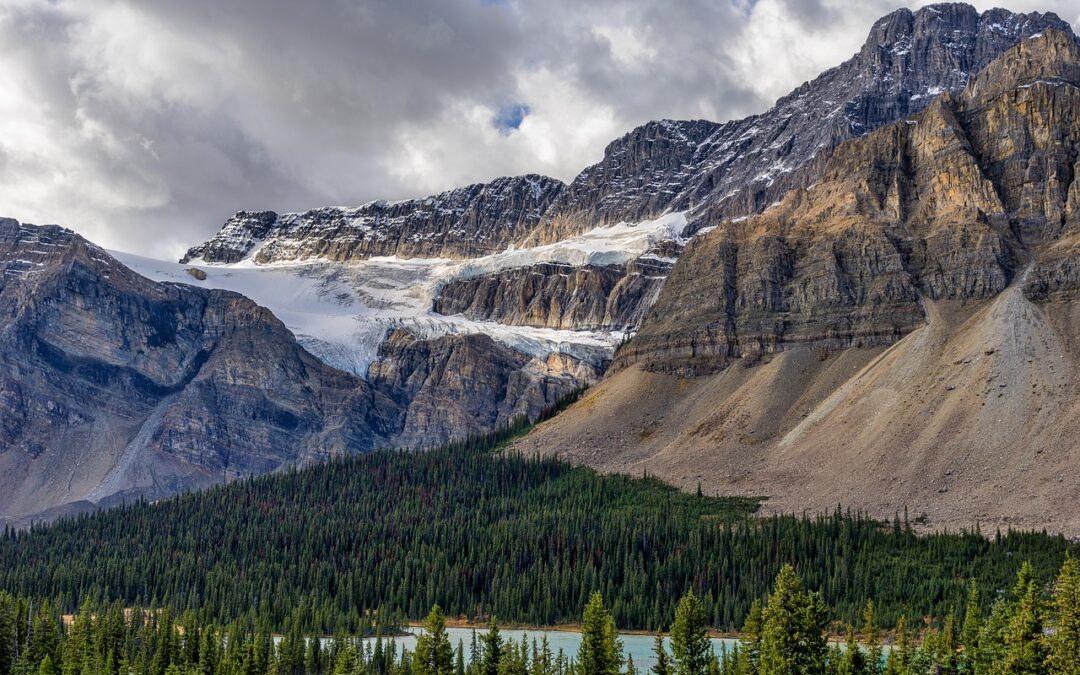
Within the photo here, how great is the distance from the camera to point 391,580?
167 meters

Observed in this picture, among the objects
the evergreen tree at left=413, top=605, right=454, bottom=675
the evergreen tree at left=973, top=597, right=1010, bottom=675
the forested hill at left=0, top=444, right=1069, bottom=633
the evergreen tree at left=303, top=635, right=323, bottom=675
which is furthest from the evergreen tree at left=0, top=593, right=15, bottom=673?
the evergreen tree at left=973, top=597, right=1010, bottom=675

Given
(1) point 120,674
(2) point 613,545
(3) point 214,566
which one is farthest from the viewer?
(3) point 214,566

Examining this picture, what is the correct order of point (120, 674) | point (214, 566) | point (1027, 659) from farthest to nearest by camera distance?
point (214, 566) → point (120, 674) → point (1027, 659)

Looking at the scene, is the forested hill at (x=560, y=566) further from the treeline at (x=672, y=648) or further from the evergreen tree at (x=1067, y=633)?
Answer: the evergreen tree at (x=1067, y=633)

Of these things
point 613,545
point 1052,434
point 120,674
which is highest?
point 1052,434

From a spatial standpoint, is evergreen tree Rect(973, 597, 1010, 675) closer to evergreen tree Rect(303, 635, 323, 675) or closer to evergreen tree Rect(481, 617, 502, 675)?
evergreen tree Rect(481, 617, 502, 675)

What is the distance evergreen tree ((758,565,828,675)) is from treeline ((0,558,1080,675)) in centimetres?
6

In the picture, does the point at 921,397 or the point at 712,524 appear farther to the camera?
the point at 921,397

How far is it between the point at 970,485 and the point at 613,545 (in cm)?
5104

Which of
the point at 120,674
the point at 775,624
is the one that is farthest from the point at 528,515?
the point at 775,624

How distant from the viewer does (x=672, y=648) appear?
82062mm

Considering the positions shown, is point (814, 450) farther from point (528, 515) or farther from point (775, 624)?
point (775, 624)

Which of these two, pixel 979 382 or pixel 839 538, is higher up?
Answer: pixel 979 382

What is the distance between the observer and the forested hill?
14062cm
